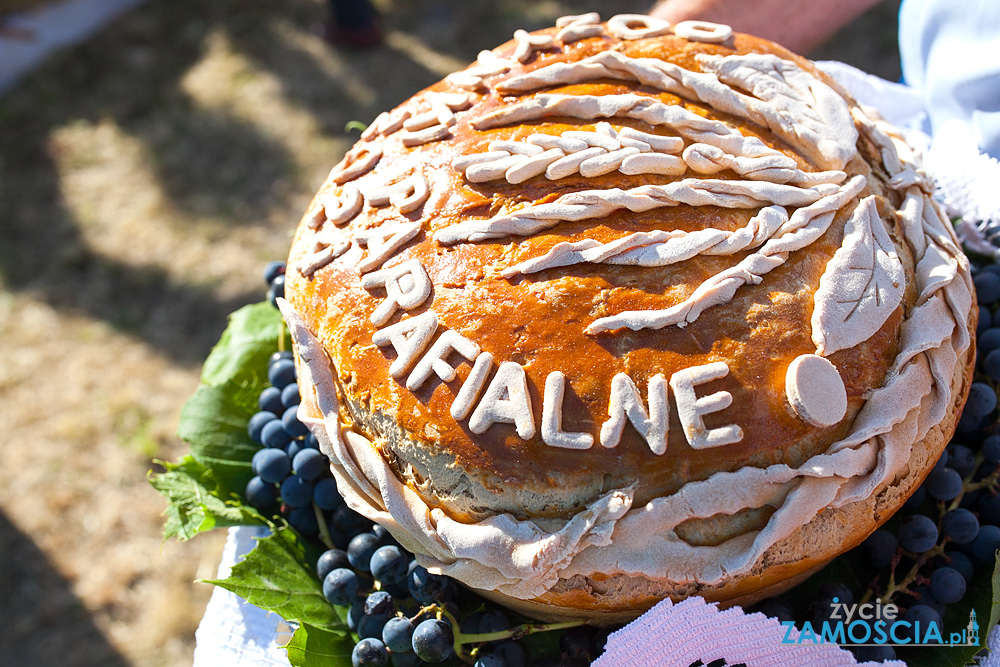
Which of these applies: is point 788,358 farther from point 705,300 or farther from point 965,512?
point 965,512

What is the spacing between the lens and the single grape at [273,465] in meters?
2.15

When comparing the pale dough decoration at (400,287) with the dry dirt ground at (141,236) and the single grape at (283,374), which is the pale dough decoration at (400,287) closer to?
the single grape at (283,374)

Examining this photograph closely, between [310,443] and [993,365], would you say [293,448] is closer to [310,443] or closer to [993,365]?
[310,443]

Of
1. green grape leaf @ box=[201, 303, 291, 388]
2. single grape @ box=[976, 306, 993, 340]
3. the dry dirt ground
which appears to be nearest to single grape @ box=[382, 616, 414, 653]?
green grape leaf @ box=[201, 303, 291, 388]

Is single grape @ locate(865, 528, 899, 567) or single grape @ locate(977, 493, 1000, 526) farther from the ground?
single grape @ locate(865, 528, 899, 567)

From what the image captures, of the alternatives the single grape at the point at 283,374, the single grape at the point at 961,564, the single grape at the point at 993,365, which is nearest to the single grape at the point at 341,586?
the single grape at the point at 283,374

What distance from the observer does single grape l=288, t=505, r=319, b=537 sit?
84.2 inches

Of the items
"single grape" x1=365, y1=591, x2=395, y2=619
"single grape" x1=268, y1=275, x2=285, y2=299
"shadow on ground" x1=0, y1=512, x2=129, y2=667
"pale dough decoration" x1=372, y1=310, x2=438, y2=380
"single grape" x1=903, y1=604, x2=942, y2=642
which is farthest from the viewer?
"shadow on ground" x1=0, y1=512, x2=129, y2=667

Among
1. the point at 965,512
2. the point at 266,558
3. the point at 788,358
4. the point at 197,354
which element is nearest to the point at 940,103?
the point at 965,512

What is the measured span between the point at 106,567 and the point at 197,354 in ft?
4.66

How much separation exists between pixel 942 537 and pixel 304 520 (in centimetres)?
173

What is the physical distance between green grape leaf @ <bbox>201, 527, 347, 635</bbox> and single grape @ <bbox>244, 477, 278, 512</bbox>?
188 millimetres

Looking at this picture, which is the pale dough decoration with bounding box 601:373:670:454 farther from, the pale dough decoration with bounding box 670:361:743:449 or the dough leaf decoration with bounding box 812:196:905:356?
the dough leaf decoration with bounding box 812:196:905:356

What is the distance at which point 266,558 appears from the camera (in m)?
1.99
